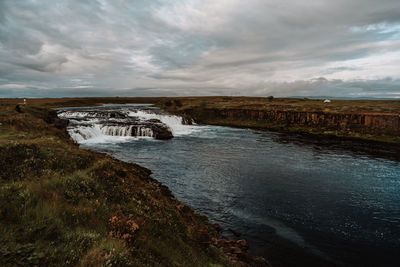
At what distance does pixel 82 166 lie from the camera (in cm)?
1203

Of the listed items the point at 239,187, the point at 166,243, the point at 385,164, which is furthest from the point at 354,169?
the point at 166,243

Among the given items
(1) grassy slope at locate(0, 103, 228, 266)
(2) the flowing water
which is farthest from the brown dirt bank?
(2) the flowing water

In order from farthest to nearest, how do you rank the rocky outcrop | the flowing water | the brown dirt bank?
the rocky outcrop, the flowing water, the brown dirt bank

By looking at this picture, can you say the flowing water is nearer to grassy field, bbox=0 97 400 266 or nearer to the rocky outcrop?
grassy field, bbox=0 97 400 266

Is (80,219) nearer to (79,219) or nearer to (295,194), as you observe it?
(79,219)

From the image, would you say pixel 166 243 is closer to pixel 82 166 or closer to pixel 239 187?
pixel 82 166

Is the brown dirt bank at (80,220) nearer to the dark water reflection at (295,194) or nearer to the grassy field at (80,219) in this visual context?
the grassy field at (80,219)

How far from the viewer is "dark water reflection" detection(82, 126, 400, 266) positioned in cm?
1369

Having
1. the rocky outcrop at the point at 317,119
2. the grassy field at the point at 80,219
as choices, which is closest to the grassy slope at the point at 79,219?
the grassy field at the point at 80,219

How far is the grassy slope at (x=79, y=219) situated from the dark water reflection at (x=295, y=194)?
18.4 ft

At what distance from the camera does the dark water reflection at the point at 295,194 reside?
44.9ft

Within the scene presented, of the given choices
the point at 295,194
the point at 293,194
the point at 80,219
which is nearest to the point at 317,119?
the point at 295,194

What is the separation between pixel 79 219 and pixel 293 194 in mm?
18466

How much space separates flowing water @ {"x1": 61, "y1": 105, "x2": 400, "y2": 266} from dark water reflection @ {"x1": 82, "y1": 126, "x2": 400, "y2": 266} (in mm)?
63
